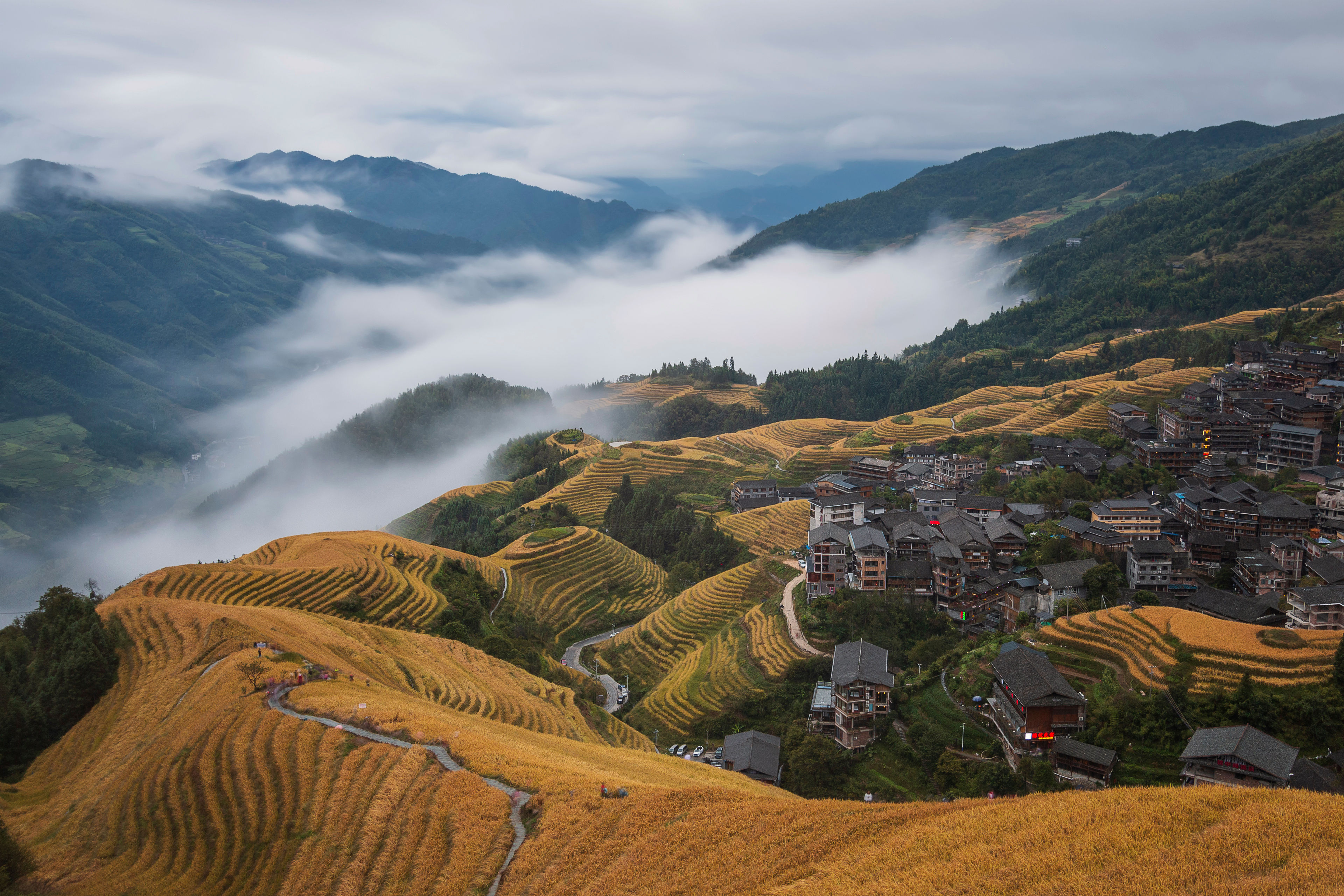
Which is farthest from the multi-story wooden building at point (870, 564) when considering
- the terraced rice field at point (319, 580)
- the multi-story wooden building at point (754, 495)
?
the multi-story wooden building at point (754, 495)

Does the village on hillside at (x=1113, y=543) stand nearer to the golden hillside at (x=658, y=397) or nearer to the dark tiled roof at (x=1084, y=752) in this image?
the dark tiled roof at (x=1084, y=752)

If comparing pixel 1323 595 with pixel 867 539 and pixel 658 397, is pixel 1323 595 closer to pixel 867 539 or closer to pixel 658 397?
pixel 867 539

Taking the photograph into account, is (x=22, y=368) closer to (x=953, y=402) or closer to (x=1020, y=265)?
(x=953, y=402)

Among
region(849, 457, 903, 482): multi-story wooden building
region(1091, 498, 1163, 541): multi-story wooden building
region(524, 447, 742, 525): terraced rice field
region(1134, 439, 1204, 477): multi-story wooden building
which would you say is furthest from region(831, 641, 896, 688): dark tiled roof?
region(524, 447, 742, 525): terraced rice field

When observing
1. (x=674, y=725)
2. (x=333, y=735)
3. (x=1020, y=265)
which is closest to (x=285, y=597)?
(x=674, y=725)

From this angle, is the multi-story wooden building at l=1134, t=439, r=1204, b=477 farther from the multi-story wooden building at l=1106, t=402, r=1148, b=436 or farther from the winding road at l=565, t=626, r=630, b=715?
the winding road at l=565, t=626, r=630, b=715

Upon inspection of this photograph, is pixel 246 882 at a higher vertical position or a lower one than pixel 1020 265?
lower

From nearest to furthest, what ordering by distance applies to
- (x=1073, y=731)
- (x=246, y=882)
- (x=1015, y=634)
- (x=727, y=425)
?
(x=246, y=882) → (x=1073, y=731) → (x=1015, y=634) → (x=727, y=425)
